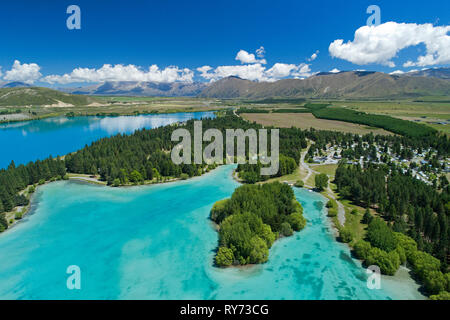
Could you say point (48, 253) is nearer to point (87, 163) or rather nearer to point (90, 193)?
point (90, 193)

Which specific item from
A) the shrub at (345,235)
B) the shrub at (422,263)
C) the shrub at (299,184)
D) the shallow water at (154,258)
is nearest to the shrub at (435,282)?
the shrub at (422,263)

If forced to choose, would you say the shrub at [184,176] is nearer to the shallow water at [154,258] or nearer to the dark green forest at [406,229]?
the shallow water at [154,258]

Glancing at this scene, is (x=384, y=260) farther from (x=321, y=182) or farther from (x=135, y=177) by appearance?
(x=135, y=177)

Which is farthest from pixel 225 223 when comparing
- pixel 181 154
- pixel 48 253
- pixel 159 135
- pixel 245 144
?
pixel 159 135

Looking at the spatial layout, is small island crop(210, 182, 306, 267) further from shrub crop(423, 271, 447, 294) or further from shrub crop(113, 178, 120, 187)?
shrub crop(113, 178, 120, 187)

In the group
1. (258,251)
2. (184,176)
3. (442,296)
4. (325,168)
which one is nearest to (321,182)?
(325,168)
